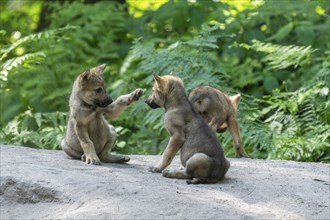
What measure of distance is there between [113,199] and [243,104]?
5692 mm

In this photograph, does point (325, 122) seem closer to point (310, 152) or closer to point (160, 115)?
Result: point (310, 152)

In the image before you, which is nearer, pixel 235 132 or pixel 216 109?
pixel 216 109

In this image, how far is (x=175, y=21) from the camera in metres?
15.5

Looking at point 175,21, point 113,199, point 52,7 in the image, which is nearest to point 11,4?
point 52,7

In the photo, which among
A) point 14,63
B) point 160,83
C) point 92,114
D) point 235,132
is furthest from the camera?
point 14,63

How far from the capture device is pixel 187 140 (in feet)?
26.9

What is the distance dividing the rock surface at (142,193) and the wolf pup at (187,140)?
162 mm

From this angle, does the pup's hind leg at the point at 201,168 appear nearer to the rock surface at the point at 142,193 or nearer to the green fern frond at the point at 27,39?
the rock surface at the point at 142,193

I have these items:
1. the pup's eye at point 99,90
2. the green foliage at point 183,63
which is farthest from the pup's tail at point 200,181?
the green foliage at point 183,63

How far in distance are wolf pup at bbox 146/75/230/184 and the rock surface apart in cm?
16

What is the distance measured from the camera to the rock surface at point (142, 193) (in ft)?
22.2

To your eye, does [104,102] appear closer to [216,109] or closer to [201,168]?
[201,168]

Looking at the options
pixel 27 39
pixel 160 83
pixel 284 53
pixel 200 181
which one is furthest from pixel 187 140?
pixel 284 53

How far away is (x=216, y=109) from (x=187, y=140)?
1762 mm
